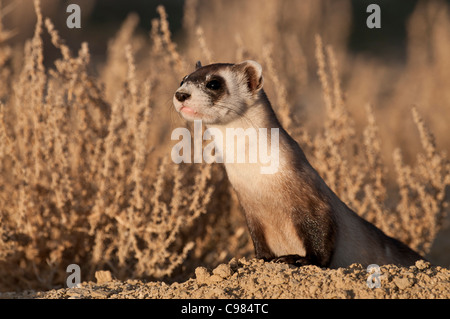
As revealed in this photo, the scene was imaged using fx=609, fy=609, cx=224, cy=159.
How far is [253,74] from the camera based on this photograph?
302 centimetres

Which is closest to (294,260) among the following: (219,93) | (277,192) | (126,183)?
(277,192)

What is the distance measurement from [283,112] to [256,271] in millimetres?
1729

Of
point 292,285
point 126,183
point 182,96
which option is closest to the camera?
point 292,285

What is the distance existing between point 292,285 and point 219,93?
1066 millimetres

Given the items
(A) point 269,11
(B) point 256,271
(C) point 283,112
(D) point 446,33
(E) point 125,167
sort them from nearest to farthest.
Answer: (B) point 256,271 → (E) point 125,167 → (C) point 283,112 → (A) point 269,11 → (D) point 446,33

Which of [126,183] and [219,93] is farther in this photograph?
[126,183]

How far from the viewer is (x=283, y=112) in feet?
13.1

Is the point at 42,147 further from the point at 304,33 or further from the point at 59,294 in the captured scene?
the point at 304,33

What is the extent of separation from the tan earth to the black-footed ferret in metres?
0.29

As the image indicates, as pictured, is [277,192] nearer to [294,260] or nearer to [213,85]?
[294,260]

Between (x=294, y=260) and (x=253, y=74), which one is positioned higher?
(x=253, y=74)

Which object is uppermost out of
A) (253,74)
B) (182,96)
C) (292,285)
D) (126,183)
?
(253,74)

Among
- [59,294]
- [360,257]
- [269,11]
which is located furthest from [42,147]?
[269,11]

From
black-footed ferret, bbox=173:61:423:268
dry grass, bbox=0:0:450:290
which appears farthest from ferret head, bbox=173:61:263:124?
dry grass, bbox=0:0:450:290
